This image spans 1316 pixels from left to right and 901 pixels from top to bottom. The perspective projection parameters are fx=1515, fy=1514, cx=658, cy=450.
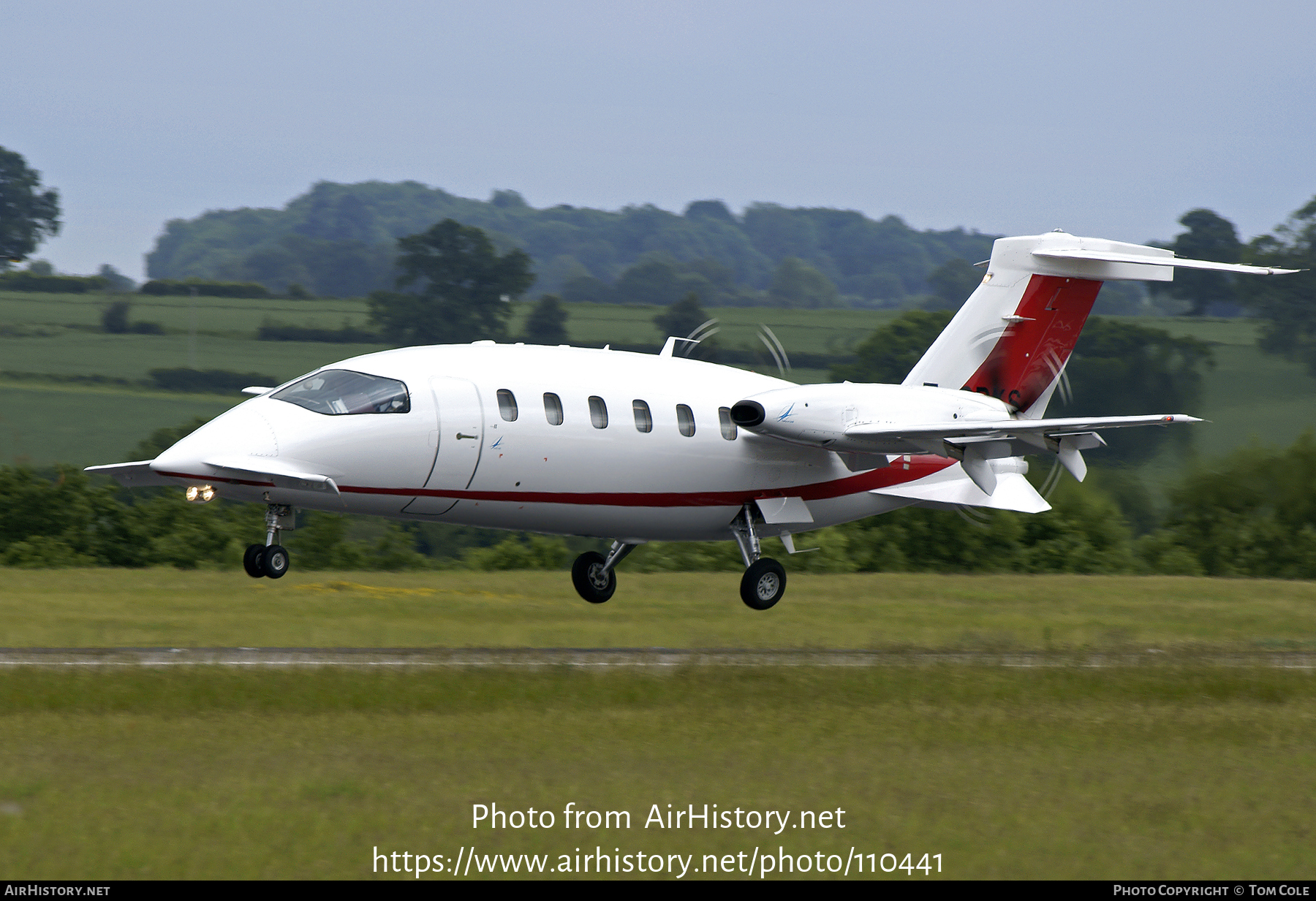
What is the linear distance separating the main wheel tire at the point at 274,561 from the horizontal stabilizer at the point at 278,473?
29.6 inches

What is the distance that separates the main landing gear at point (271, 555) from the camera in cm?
1778

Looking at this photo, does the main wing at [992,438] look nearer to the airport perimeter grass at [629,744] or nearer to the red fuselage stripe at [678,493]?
the red fuselage stripe at [678,493]

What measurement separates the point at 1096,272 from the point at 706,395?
747 cm

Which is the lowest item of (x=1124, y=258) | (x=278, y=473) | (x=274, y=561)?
(x=274, y=561)

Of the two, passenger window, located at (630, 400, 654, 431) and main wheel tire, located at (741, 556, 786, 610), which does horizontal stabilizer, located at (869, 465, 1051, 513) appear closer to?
main wheel tire, located at (741, 556, 786, 610)

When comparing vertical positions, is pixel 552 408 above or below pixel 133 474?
above

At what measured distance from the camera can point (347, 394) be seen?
1875 centimetres

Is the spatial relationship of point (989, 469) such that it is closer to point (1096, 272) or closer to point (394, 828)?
point (1096, 272)

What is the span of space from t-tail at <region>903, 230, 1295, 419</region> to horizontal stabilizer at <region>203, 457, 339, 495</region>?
10.6 m

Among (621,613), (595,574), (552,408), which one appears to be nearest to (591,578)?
(595,574)

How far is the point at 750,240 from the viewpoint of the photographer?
166 m

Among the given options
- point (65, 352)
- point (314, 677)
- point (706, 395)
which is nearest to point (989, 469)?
point (706, 395)

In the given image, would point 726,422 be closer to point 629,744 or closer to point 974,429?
point 974,429

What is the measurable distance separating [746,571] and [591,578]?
265 centimetres
